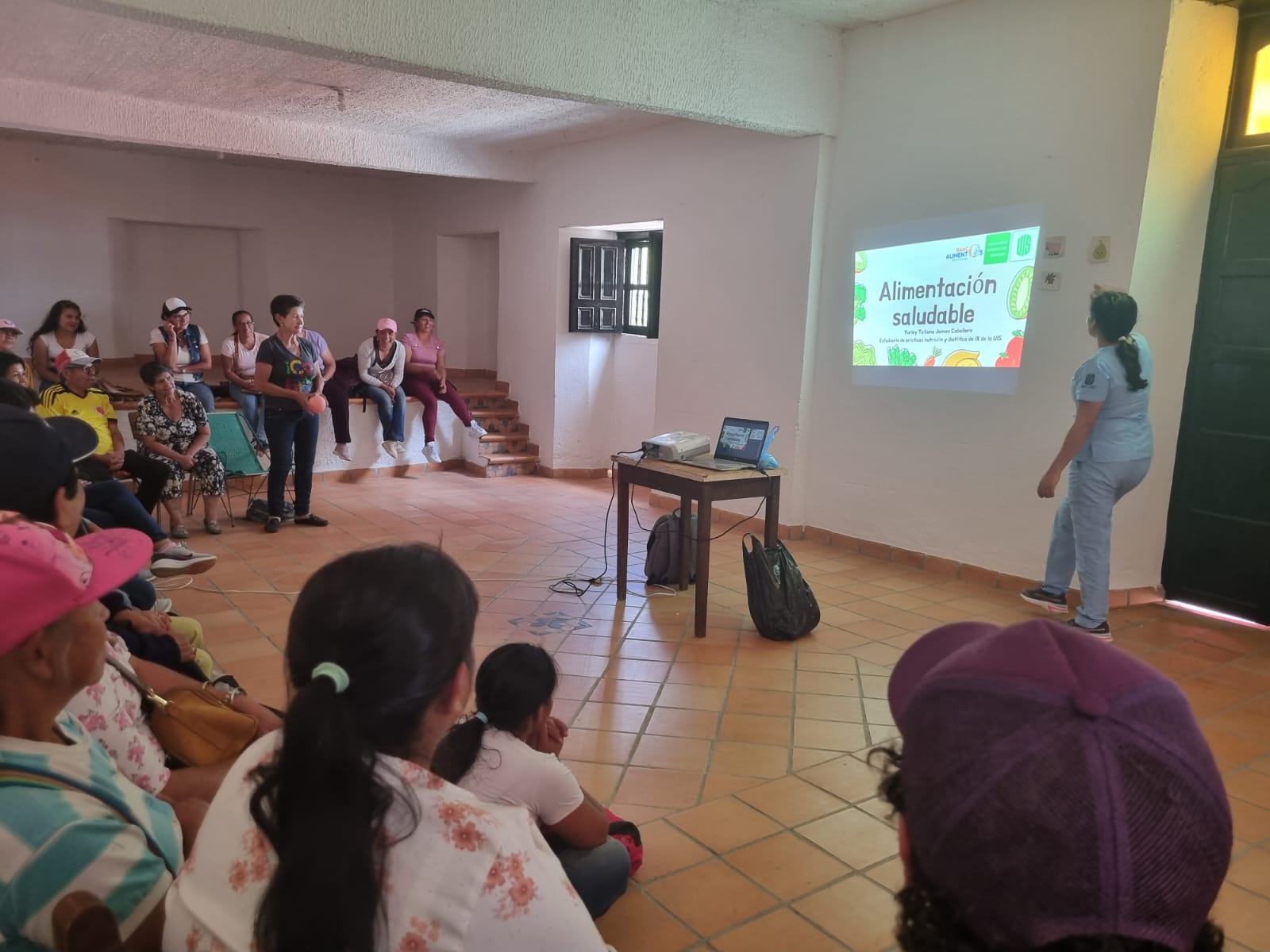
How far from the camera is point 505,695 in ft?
5.65

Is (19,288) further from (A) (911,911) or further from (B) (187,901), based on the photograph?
(A) (911,911)

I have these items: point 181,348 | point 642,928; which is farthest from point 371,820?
point 181,348

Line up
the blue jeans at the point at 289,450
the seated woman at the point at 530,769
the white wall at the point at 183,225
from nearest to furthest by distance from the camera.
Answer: the seated woman at the point at 530,769, the blue jeans at the point at 289,450, the white wall at the point at 183,225

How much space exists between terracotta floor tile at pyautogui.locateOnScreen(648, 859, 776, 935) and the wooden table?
1.63 metres

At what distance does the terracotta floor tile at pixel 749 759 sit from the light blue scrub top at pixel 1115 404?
1998 millimetres

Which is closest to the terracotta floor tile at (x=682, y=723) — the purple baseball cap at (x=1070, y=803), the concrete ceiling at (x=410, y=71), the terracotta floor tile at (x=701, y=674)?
the terracotta floor tile at (x=701, y=674)

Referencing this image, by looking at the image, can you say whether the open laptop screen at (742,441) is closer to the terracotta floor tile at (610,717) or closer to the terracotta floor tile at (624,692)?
the terracotta floor tile at (624,692)

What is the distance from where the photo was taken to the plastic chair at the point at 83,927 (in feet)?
2.87

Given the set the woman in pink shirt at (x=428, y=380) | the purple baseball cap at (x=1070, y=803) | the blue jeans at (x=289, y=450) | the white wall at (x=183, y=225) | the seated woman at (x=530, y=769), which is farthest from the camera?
the white wall at (x=183, y=225)

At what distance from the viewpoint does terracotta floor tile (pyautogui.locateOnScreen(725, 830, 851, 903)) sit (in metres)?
2.00

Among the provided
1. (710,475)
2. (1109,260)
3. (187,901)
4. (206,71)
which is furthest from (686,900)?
(206,71)

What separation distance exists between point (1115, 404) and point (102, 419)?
5083mm

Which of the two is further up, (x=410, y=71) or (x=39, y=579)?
(x=410, y=71)

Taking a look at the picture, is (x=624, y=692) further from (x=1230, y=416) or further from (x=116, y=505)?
(x=1230, y=416)
